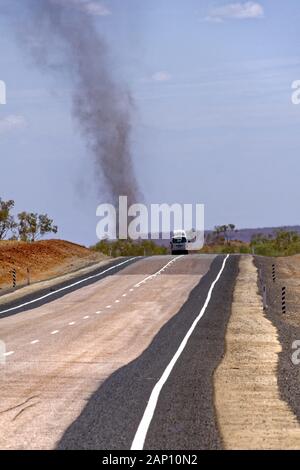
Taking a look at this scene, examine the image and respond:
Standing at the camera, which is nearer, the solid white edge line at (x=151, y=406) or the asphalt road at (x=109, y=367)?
the solid white edge line at (x=151, y=406)

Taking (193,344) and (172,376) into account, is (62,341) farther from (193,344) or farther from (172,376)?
(172,376)

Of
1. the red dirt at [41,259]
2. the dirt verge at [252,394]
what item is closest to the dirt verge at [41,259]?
the red dirt at [41,259]

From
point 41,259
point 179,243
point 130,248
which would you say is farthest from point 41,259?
point 130,248

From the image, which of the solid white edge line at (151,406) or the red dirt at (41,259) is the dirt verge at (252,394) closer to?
the solid white edge line at (151,406)

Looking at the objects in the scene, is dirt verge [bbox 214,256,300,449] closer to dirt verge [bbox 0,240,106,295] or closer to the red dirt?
dirt verge [bbox 0,240,106,295]

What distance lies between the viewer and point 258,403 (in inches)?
784

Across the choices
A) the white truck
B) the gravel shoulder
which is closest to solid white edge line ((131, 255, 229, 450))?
the gravel shoulder

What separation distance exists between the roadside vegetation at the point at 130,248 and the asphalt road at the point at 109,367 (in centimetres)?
5187

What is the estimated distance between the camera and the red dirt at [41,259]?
70.2 meters

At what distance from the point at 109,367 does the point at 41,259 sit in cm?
5287

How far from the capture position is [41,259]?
77688 millimetres

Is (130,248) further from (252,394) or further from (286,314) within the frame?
(252,394)

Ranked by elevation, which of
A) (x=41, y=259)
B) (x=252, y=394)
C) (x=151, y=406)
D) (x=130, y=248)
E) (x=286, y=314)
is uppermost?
(x=130, y=248)

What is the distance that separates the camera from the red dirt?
70188 millimetres
